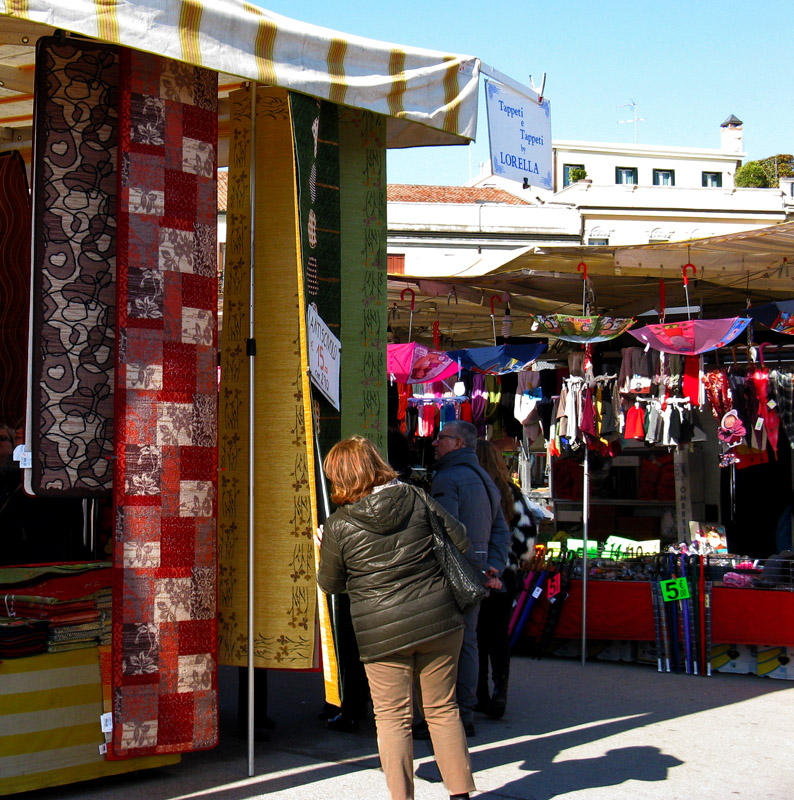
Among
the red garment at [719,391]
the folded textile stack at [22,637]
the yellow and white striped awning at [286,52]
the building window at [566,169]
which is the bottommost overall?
the folded textile stack at [22,637]

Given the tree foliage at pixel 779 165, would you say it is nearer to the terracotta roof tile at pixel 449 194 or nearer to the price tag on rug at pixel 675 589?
the terracotta roof tile at pixel 449 194

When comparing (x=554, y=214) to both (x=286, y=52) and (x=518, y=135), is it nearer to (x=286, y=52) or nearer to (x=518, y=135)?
(x=518, y=135)

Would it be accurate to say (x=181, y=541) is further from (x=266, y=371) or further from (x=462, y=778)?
(x=462, y=778)

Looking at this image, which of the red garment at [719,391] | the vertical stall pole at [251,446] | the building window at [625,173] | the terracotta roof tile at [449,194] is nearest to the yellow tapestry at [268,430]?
the vertical stall pole at [251,446]

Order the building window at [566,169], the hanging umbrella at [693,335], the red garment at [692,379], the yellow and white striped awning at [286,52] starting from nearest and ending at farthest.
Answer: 1. the yellow and white striped awning at [286,52]
2. the hanging umbrella at [693,335]
3. the red garment at [692,379]
4. the building window at [566,169]

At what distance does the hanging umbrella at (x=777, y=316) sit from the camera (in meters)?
6.43

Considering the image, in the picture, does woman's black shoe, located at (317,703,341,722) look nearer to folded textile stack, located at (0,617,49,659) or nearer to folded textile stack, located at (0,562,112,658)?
folded textile stack, located at (0,562,112,658)

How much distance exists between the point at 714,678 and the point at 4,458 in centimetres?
482

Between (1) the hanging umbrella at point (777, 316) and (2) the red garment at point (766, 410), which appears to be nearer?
(1) the hanging umbrella at point (777, 316)

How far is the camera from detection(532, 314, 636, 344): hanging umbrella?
662cm

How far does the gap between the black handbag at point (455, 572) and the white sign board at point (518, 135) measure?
2.44m

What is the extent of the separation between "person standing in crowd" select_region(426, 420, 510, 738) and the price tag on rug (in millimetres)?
2277

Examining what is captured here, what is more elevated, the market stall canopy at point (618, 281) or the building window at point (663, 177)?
the building window at point (663, 177)

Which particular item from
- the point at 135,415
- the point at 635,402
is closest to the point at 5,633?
the point at 135,415
